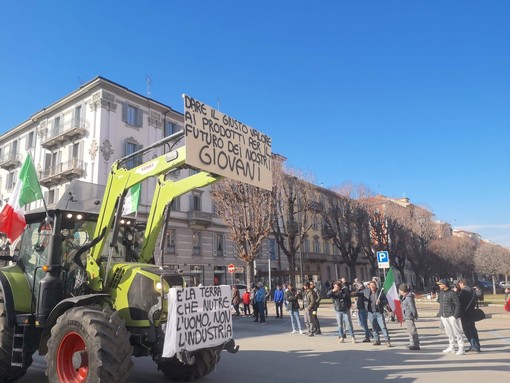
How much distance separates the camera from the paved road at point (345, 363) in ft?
24.5

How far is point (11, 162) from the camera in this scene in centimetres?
3872

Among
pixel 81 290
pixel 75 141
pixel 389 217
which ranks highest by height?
pixel 75 141

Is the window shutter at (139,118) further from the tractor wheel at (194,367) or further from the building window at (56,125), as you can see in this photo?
the tractor wheel at (194,367)

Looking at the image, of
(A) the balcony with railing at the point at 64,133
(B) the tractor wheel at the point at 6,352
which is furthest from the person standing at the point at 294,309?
(A) the balcony with railing at the point at 64,133

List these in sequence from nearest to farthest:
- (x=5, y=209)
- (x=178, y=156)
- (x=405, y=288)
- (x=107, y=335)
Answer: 1. (x=107, y=335)
2. (x=178, y=156)
3. (x=5, y=209)
4. (x=405, y=288)

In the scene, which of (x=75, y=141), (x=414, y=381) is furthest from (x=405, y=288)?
(x=75, y=141)

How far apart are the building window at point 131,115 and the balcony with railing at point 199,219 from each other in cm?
832

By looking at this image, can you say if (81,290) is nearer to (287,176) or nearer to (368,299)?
(368,299)

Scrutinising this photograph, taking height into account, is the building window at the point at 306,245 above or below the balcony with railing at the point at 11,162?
below

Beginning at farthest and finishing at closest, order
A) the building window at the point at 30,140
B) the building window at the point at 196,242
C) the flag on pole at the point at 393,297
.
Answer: the building window at the point at 30,140 < the building window at the point at 196,242 < the flag on pole at the point at 393,297

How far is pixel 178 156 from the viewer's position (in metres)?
6.42

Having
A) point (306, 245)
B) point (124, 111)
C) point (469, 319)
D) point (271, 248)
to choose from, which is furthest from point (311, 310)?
point (306, 245)

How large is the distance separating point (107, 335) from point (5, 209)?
4.13m

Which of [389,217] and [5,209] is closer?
[5,209]
